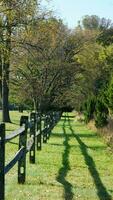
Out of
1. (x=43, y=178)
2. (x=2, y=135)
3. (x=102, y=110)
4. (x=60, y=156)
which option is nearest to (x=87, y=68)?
(x=102, y=110)

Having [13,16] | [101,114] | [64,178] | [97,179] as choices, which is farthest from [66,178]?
[101,114]

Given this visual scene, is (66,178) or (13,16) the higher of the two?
(13,16)

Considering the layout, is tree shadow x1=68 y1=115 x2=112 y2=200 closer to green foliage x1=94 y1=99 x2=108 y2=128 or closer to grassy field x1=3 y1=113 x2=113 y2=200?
grassy field x1=3 y1=113 x2=113 y2=200

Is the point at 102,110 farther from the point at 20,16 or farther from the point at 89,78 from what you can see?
the point at 89,78

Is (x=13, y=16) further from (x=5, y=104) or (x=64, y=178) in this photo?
(x=5, y=104)

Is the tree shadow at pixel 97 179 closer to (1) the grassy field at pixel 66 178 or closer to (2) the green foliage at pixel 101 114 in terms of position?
(1) the grassy field at pixel 66 178

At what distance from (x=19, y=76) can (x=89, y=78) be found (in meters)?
19.1

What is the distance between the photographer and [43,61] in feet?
148

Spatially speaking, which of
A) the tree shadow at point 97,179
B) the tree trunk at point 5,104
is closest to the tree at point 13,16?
the tree shadow at point 97,179

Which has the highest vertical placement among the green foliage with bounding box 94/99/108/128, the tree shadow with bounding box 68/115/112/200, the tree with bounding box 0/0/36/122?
the tree with bounding box 0/0/36/122

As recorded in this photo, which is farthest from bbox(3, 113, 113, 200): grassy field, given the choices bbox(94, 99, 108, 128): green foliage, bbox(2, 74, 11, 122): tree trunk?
bbox(2, 74, 11, 122): tree trunk

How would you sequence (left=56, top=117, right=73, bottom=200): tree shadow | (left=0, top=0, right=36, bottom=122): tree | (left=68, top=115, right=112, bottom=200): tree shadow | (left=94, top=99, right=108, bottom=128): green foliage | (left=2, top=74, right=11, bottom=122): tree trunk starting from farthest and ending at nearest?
(left=2, top=74, right=11, bottom=122): tree trunk → (left=94, top=99, right=108, bottom=128): green foliage → (left=0, top=0, right=36, bottom=122): tree → (left=56, top=117, right=73, bottom=200): tree shadow → (left=68, top=115, right=112, bottom=200): tree shadow

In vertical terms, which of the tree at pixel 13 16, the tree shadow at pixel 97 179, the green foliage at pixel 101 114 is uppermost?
A: the tree at pixel 13 16

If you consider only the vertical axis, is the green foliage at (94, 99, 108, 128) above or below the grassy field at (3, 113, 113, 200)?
above
